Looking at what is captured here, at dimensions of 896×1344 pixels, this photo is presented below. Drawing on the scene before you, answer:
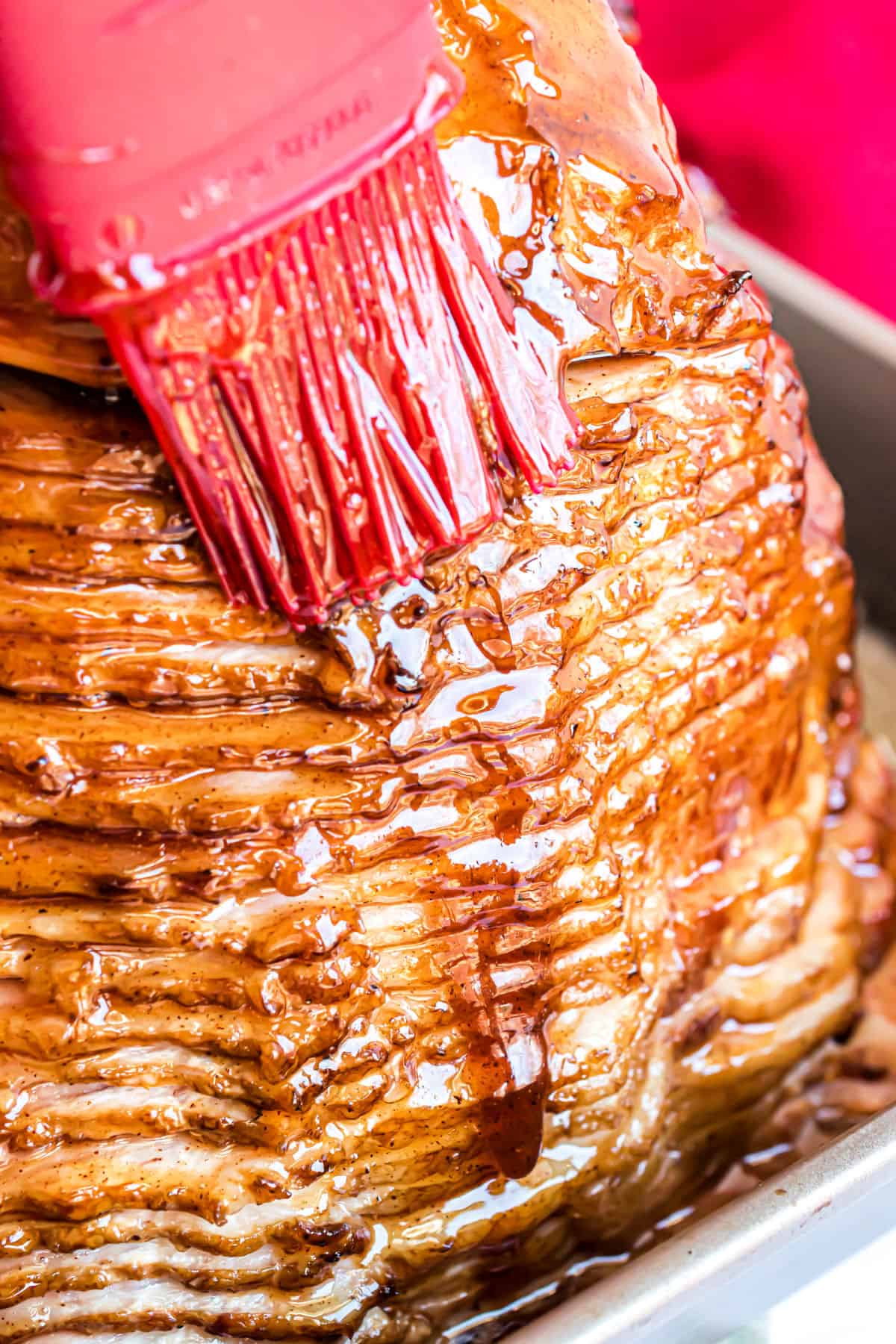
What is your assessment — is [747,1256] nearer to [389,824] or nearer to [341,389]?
[389,824]

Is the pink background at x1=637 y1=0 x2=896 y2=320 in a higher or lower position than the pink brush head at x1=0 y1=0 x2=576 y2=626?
lower

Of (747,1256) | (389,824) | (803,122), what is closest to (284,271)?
(389,824)

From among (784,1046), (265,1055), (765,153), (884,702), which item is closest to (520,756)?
(265,1055)

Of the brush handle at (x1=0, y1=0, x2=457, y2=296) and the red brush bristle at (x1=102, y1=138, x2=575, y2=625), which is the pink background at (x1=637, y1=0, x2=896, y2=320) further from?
the brush handle at (x1=0, y1=0, x2=457, y2=296)

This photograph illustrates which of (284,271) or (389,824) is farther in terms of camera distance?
(389,824)

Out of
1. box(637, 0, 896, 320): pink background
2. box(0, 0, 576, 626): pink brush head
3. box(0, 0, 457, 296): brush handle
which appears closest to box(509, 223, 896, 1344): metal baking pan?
box(0, 0, 576, 626): pink brush head

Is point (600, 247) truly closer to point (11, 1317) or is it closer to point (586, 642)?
point (586, 642)
